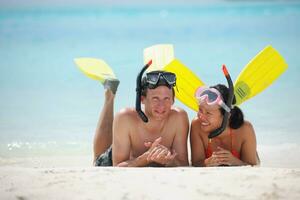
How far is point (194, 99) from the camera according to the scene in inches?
213

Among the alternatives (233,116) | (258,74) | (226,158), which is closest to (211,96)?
(233,116)

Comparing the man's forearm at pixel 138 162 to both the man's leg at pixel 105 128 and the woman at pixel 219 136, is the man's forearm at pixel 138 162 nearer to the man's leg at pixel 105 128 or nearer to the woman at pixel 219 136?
the woman at pixel 219 136

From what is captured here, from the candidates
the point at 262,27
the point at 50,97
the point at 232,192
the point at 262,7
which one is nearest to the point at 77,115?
the point at 50,97

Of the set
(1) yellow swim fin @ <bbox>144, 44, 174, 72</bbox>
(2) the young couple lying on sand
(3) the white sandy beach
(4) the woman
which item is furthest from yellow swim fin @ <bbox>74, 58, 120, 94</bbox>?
(3) the white sandy beach

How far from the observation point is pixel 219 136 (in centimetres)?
498

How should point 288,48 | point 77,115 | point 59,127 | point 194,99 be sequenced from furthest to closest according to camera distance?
point 288,48, point 77,115, point 59,127, point 194,99

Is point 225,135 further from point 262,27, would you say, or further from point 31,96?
point 262,27

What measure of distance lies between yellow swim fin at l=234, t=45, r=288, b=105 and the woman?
0.41m

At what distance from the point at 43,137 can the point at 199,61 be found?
624cm

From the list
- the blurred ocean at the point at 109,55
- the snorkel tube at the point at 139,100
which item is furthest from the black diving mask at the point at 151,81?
the blurred ocean at the point at 109,55

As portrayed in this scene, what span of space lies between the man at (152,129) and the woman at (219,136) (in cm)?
14

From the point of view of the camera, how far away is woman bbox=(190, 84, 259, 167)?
4711 mm

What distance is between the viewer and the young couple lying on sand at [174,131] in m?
4.71

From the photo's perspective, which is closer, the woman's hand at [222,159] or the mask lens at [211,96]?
the woman's hand at [222,159]
